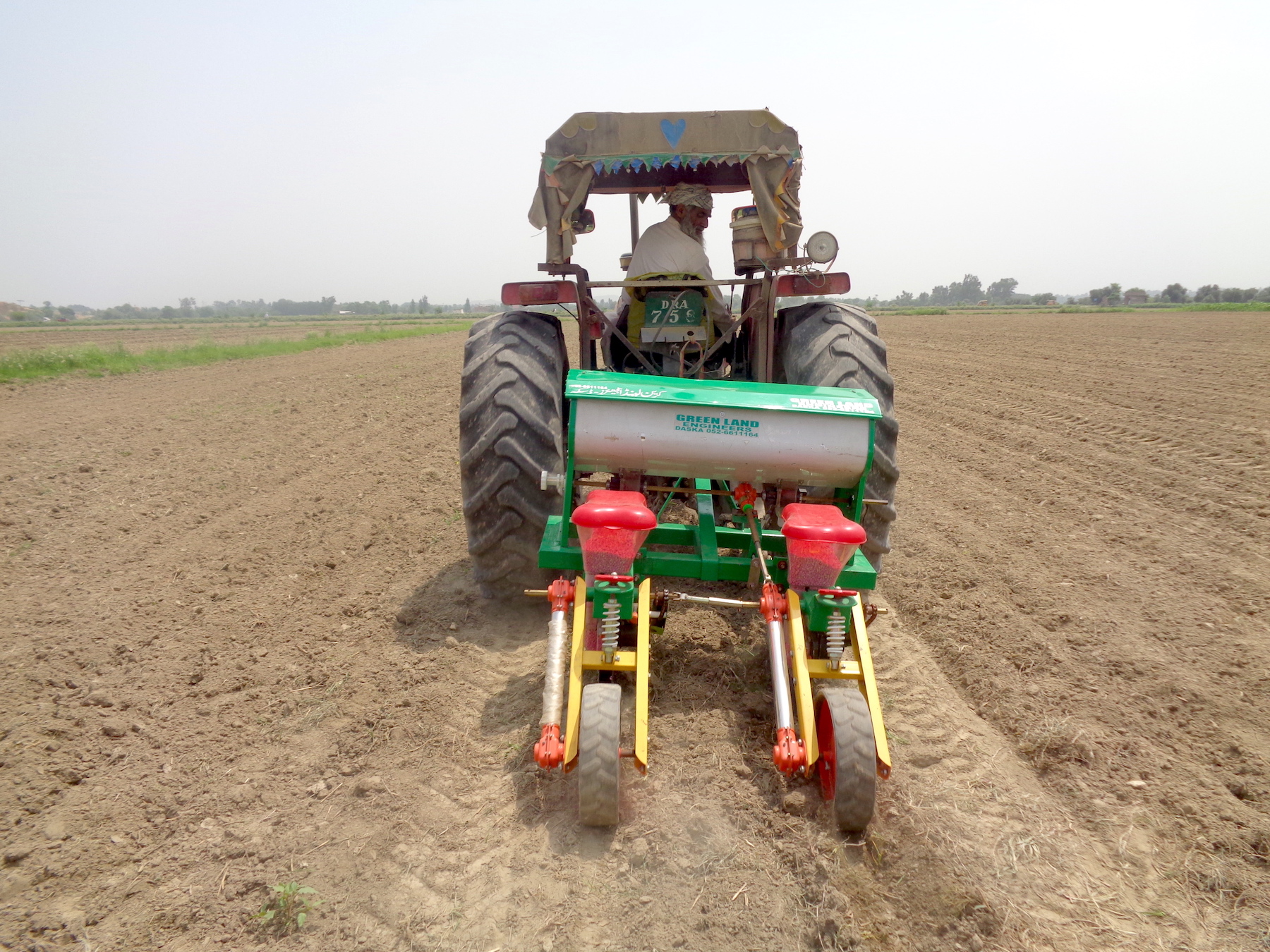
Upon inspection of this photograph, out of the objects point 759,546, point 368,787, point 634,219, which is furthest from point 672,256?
point 368,787

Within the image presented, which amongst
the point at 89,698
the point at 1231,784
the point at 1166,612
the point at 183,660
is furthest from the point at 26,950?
the point at 1166,612

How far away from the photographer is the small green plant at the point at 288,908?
6.73 ft

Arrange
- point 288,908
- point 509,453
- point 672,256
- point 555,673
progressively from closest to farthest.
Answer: point 288,908
point 555,673
point 509,453
point 672,256

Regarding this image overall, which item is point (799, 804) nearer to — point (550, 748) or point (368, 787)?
point (550, 748)

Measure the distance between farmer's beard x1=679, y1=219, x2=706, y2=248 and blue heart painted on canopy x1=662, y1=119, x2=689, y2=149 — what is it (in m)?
0.94

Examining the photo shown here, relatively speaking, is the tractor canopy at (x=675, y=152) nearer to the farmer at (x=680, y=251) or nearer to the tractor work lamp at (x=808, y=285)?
the tractor work lamp at (x=808, y=285)

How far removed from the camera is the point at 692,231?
473 cm

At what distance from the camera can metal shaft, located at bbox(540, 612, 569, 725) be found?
239 centimetres

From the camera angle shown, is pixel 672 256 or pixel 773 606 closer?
pixel 773 606

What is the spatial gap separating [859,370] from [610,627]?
1.88 m

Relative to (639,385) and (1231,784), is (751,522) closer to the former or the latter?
(639,385)

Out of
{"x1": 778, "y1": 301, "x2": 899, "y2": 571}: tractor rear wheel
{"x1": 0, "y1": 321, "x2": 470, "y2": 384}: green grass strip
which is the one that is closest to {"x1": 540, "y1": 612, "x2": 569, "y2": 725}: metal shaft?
{"x1": 778, "y1": 301, "x2": 899, "y2": 571}: tractor rear wheel

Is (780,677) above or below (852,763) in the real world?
above

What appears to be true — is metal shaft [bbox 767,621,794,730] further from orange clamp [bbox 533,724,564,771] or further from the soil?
orange clamp [bbox 533,724,564,771]
